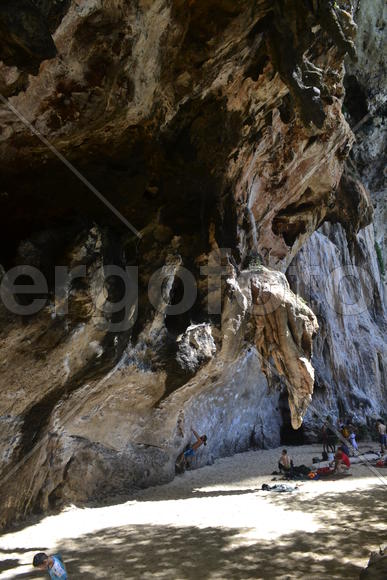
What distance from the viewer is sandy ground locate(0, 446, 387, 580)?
205 inches

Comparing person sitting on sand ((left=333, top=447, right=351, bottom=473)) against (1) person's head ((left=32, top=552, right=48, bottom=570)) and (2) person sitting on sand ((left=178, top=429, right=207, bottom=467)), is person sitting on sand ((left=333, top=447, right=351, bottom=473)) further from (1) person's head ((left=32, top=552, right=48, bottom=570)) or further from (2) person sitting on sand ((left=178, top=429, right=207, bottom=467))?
(1) person's head ((left=32, top=552, right=48, bottom=570))

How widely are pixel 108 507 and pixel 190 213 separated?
18.3 feet

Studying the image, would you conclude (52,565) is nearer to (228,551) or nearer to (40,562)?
(40,562)

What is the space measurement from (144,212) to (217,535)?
16.3 feet

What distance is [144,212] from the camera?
7.94 meters

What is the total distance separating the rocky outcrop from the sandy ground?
3.57 feet

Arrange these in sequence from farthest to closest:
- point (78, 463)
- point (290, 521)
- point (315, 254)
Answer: point (315, 254) → point (78, 463) → point (290, 521)

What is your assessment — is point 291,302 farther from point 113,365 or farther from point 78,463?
point 78,463

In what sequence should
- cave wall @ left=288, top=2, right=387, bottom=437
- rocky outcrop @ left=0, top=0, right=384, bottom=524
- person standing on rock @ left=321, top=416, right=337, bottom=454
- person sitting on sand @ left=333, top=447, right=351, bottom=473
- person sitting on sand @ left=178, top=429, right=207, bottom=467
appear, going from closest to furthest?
rocky outcrop @ left=0, top=0, right=384, bottom=524 < person sitting on sand @ left=333, top=447, right=351, bottom=473 < person sitting on sand @ left=178, top=429, right=207, bottom=467 < person standing on rock @ left=321, top=416, right=337, bottom=454 < cave wall @ left=288, top=2, right=387, bottom=437

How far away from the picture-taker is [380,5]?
18.0 metres

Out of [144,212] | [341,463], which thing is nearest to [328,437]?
[341,463]

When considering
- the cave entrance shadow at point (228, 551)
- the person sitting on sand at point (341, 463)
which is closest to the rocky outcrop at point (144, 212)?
the cave entrance shadow at point (228, 551)

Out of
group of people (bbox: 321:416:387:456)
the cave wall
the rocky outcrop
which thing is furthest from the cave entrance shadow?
the cave wall

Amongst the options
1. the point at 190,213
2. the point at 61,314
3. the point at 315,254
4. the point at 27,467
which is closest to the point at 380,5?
the point at 315,254
